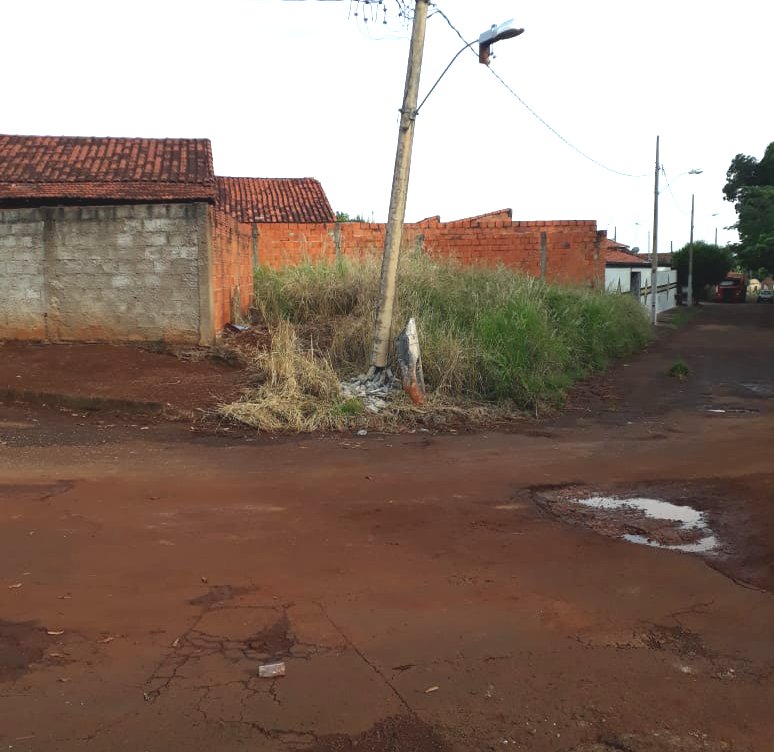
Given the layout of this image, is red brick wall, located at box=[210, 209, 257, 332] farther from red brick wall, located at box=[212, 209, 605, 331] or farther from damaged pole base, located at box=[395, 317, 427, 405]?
red brick wall, located at box=[212, 209, 605, 331]

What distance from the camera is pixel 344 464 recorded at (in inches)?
284

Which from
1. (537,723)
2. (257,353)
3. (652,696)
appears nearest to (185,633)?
(537,723)

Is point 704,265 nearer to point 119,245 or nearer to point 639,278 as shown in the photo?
point 639,278

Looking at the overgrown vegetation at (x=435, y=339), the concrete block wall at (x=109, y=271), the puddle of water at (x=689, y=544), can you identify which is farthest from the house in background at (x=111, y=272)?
the puddle of water at (x=689, y=544)

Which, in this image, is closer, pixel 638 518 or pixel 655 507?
pixel 638 518

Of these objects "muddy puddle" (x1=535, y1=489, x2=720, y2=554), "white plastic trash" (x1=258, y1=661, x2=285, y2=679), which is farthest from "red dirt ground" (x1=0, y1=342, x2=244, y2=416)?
"white plastic trash" (x1=258, y1=661, x2=285, y2=679)

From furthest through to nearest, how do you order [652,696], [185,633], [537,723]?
[185,633] → [652,696] → [537,723]

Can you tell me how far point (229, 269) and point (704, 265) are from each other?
154 ft

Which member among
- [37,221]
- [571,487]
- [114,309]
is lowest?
[571,487]

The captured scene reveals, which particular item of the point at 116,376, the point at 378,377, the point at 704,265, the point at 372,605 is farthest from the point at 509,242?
the point at 704,265

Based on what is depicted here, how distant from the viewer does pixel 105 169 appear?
15.0m

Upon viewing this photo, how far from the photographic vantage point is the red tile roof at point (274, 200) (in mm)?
24584

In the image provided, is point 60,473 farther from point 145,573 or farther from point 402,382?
point 402,382

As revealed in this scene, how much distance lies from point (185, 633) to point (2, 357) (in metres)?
8.65
